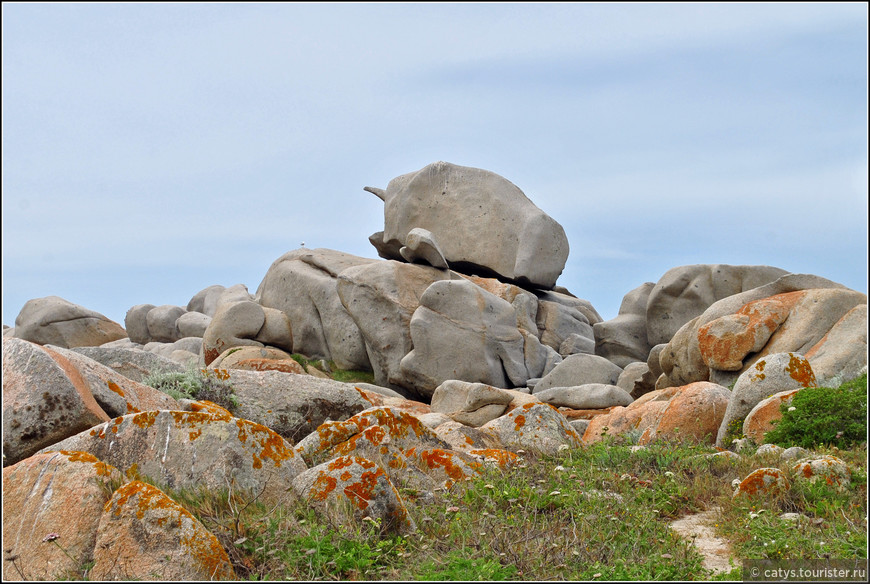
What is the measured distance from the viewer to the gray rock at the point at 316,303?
3073 centimetres

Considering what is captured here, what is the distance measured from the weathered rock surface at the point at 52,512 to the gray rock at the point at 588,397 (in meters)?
17.3

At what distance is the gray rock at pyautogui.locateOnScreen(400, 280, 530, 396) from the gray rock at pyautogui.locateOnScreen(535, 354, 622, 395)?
1.67m

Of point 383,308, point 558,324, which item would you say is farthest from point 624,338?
point 383,308

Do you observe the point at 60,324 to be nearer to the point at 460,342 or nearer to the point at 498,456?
the point at 460,342

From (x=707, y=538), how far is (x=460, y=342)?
20.2 meters

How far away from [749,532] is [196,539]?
181 inches

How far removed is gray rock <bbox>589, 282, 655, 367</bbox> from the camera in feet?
111

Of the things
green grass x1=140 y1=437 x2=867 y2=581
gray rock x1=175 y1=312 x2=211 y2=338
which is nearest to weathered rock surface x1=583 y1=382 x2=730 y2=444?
green grass x1=140 y1=437 x2=867 y2=581

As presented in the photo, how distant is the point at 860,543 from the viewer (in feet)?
20.5

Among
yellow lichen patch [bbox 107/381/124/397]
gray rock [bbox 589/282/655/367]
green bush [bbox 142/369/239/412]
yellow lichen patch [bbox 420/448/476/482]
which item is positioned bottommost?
gray rock [bbox 589/282/655/367]

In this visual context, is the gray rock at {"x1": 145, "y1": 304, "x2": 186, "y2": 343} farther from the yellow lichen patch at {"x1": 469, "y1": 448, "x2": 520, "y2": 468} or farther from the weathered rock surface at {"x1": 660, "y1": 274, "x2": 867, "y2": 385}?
the yellow lichen patch at {"x1": 469, "y1": 448, "x2": 520, "y2": 468}

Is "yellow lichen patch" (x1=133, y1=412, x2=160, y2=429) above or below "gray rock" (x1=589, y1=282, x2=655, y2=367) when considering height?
above

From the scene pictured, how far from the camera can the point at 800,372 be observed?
483 inches

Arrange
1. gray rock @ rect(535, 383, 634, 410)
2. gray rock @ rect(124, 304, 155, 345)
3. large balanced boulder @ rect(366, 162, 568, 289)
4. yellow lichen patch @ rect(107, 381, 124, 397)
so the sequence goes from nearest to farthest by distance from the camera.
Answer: yellow lichen patch @ rect(107, 381, 124, 397) < gray rock @ rect(535, 383, 634, 410) < large balanced boulder @ rect(366, 162, 568, 289) < gray rock @ rect(124, 304, 155, 345)
